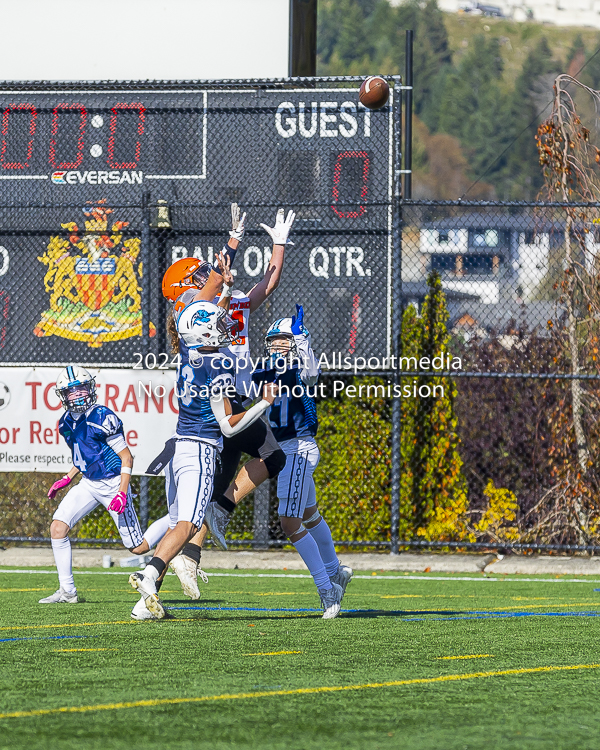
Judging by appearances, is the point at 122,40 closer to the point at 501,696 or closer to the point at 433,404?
the point at 433,404

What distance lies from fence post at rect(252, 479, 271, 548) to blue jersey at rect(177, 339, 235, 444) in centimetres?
466

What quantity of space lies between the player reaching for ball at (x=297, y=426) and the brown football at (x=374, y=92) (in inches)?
133

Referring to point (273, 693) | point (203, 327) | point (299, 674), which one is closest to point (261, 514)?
point (203, 327)

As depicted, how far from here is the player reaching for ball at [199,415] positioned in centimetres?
677

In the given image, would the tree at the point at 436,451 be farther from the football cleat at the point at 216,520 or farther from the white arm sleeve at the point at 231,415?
the white arm sleeve at the point at 231,415

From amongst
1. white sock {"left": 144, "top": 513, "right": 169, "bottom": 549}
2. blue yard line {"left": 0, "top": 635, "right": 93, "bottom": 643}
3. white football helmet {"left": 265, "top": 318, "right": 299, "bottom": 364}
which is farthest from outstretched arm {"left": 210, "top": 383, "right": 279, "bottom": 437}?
white sock {"left": 144, "top": 513, "right": 169, "bottom": 549}

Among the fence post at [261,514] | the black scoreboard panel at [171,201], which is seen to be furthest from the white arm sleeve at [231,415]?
the fence post at [261,514]

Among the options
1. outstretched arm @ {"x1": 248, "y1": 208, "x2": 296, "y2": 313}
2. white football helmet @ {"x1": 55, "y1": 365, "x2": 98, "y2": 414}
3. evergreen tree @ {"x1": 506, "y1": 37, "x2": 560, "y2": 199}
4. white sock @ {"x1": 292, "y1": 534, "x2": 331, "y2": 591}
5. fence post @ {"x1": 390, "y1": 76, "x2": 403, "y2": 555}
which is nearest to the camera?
white sock @ {"x1": 292, "y1": 534, "x2": 331, "y2": 591}

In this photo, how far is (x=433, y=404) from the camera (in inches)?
458

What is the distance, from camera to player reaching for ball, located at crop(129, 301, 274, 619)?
22.2ft

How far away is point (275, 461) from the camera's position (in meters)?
7.46

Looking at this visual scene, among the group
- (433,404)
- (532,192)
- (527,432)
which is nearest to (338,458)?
(433,404)

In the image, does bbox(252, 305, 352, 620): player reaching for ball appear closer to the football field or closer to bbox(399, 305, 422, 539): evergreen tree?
the football field

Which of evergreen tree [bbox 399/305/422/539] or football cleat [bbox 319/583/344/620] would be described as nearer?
football cleat [bbox 319/583/344/620]
